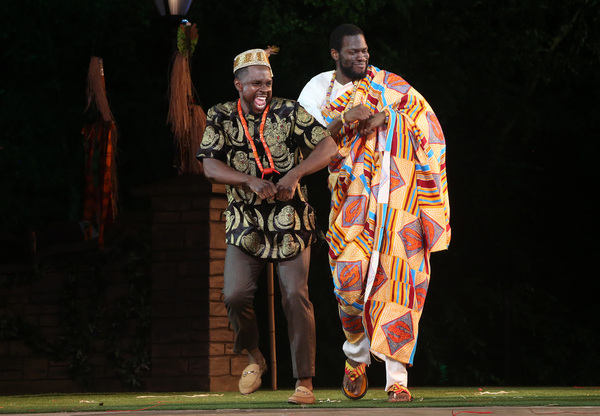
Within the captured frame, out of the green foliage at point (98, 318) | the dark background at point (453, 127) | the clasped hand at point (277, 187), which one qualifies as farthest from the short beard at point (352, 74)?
the dark background at point (453, 127)

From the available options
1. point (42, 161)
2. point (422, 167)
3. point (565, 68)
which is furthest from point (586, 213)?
point (422, 167)

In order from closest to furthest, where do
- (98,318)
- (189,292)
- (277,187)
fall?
(277,187) → (189,292) → (98,318)

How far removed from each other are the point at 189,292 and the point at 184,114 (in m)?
1.51

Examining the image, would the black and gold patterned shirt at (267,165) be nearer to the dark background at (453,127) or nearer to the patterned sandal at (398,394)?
the patterned sandal at (398,394)

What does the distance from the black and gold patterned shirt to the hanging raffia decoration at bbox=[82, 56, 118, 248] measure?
3.39m

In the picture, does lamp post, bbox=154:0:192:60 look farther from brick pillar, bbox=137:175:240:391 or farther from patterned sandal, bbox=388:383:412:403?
patterned sandal, bbox=388:383:412:403

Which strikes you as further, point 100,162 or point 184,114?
point 100,162

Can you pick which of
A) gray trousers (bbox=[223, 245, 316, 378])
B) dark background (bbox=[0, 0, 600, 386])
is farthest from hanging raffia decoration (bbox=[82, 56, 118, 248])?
dark background (bbox=[0, 0, 600, 386])

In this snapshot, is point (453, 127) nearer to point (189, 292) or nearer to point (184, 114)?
point (184, 114)

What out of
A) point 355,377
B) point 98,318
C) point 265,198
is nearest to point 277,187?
point 265,198

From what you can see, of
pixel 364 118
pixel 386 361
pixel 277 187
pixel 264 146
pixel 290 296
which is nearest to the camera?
pixel 277 187

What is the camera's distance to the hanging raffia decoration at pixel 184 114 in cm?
Result: 949

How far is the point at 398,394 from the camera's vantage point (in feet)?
21.3

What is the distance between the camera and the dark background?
14227mm
